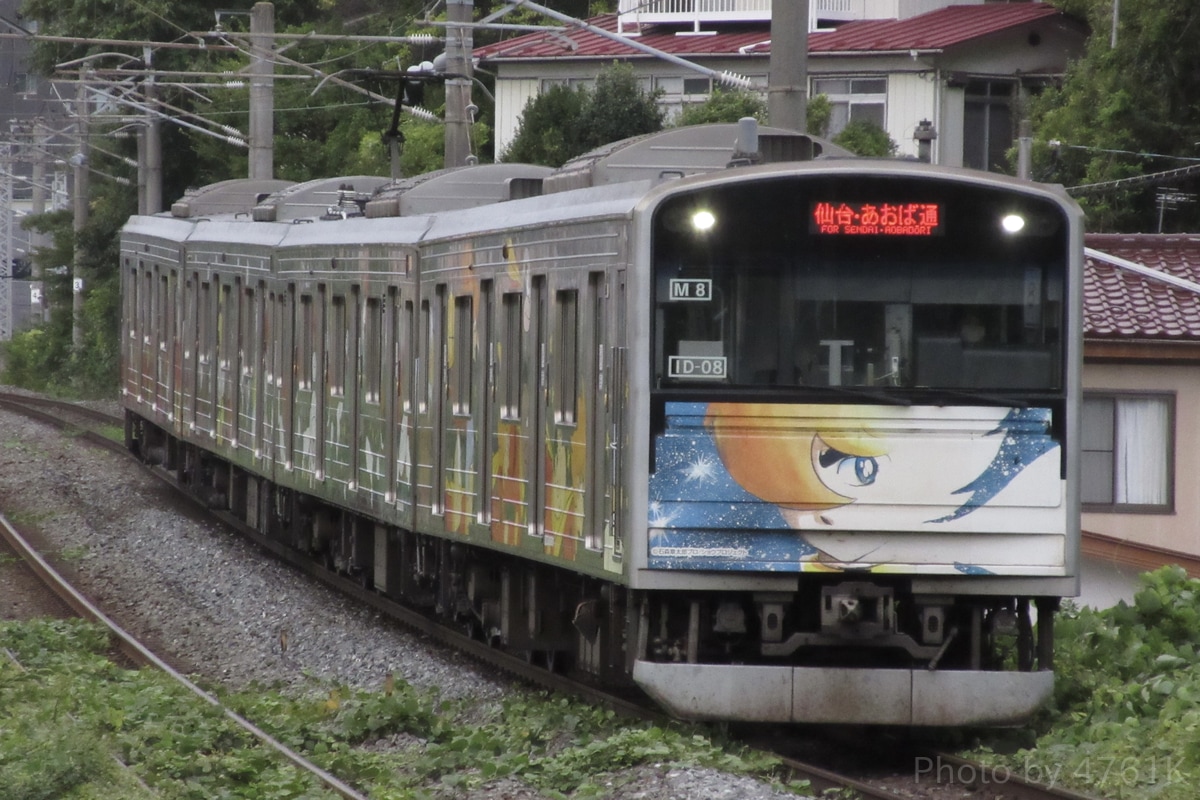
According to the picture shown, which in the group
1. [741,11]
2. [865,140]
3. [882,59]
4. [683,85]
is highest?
[741,11]

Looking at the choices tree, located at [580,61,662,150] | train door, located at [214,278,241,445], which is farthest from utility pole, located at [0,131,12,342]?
train door, located at [214,278,241,445]

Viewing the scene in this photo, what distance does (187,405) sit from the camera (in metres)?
20.2

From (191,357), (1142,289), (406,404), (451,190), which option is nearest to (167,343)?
(191,357)

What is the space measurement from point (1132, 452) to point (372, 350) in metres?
5.44

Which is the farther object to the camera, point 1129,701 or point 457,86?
point 457,86

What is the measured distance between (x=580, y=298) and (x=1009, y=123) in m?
23.6

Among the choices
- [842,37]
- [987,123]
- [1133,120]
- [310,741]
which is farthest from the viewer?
[842,37]

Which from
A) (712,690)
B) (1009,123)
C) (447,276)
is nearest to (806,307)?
(712,690)

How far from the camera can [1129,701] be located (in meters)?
8.99

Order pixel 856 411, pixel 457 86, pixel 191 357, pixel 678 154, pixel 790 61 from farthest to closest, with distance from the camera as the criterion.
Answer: pixel 191 357 → pixel 457 86 → pixel 790 61 → pixel 678 154 → pixel 856 411

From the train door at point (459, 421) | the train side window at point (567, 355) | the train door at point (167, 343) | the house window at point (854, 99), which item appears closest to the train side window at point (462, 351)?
the train door at point (459, 421)

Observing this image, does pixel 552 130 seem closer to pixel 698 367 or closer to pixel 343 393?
pixel 343 393

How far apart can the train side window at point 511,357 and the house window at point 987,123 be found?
21.6 metres

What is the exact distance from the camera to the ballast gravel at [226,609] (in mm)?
10875
